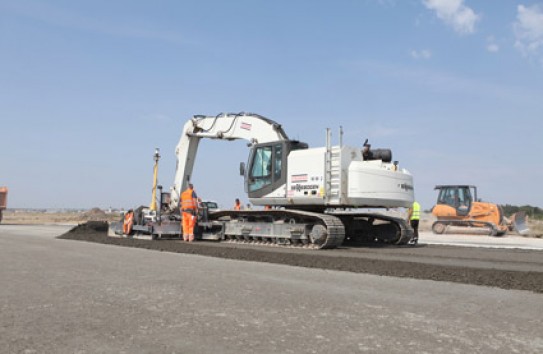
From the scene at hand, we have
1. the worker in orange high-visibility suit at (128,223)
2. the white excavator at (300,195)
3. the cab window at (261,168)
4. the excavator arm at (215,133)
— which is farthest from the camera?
the worker in orange high-visibility suit at (128,223)

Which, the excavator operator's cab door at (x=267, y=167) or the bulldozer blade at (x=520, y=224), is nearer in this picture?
the excavator operator's cab door at (x=267, y=167)

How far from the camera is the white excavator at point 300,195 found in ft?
45.0

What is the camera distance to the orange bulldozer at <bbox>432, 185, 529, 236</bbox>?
82.1 feet

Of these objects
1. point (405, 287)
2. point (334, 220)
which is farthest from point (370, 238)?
point (405, 287)

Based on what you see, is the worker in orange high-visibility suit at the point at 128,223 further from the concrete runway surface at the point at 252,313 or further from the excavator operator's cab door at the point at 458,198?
the excavator operator's cab door at the point at 458,198

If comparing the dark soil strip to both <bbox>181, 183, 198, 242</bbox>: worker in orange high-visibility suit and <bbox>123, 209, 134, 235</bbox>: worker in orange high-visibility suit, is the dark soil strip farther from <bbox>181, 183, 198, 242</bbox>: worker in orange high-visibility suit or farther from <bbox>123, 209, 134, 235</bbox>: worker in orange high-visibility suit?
<bbox>123, 209, 134, 235</bbox>: worker in orange high-visibility suit

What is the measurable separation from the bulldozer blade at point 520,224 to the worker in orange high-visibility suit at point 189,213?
18.0m

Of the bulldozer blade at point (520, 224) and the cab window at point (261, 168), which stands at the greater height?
the cab window at point (261, 168)

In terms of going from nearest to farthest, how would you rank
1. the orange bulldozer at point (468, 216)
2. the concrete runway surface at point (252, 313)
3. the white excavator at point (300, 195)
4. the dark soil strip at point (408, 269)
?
the concrete runway surface at point (252, 313)
the dark soil strip at point (408, 269)
the white excavator at point (300, 195)
the orange bulldozer at point (468, 216)

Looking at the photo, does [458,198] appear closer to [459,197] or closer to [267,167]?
[459,197]

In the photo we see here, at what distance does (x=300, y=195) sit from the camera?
47.0 feet

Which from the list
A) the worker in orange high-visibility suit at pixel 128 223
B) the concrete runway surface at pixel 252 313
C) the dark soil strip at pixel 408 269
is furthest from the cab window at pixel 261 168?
the concrete runway surface at pixel 252 313

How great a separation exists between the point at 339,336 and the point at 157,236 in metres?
14.1

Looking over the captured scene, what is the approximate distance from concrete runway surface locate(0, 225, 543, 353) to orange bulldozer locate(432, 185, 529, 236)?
1957cm
